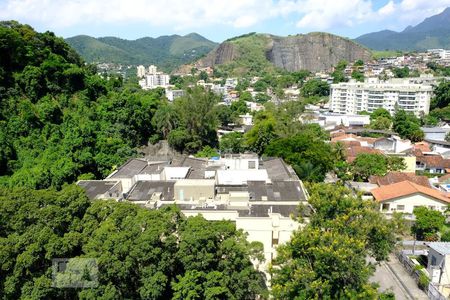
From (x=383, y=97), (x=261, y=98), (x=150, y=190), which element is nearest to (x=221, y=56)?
(x=261, y=98)

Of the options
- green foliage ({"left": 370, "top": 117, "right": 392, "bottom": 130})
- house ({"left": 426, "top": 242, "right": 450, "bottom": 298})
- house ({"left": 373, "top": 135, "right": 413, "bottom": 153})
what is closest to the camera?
house ({"left": 426, "top": 242, "right": 450, "bottom": 298})

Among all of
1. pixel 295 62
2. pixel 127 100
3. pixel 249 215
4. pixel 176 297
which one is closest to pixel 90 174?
pixel 127 100

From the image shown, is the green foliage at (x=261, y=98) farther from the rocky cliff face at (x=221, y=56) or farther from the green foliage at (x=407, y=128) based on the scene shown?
the rocky cliff face at (x=221, y=56)

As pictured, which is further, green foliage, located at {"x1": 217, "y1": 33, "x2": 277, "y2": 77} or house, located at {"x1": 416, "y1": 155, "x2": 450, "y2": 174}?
green foliage, located at {"x1": 217, "y1": 33, "x2": 277, "y2": 77}

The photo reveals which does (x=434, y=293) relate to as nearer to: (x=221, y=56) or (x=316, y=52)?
(x=316, y=52)

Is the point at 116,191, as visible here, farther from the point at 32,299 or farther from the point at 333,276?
the point at 333,276

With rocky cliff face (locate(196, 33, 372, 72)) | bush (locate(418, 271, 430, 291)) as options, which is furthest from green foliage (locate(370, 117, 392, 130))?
rocky cliff face (locate(196, 33, 372, 72))

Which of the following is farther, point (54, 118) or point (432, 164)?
point (432, 164)

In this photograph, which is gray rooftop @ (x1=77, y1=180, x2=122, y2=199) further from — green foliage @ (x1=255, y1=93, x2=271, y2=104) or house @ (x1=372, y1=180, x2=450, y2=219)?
green foliage @ (x1=255, y1=93, x2=271, y2=104)
